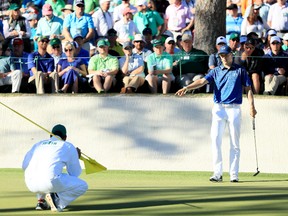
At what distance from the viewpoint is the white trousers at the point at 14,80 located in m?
20.7

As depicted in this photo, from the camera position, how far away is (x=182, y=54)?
2044cm

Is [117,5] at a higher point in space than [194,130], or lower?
higher

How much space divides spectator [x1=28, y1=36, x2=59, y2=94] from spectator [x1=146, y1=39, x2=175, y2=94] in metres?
1.79

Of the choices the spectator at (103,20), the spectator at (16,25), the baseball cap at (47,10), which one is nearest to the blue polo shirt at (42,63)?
the spectator at (16,25)

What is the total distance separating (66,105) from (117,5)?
5.45 m

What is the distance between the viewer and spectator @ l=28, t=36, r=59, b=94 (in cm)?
2055

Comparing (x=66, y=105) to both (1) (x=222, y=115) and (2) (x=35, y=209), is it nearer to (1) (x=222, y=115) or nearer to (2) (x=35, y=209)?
(1) (x=222, y=115)

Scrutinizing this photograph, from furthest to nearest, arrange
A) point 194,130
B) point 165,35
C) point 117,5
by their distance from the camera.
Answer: point 117,5
point 165,35
point 194,130

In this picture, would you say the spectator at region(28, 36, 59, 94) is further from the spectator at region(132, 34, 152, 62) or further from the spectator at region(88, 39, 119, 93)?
the spectator at region(132, 34, 152, 62)

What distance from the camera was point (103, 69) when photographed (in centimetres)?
2048

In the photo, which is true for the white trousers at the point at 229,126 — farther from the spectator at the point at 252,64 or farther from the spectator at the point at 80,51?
the spectator at the point at 80,51

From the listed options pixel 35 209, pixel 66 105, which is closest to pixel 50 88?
pixel 66 105

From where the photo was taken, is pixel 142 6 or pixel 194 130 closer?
pixel 194 130

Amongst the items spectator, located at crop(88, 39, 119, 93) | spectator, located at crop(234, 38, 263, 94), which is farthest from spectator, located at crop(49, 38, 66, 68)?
spectator, located at crop(234, 38, 263, 94)
